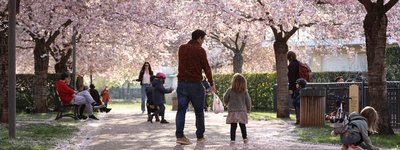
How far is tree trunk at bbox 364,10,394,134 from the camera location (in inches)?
548

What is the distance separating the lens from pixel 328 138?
532 inches

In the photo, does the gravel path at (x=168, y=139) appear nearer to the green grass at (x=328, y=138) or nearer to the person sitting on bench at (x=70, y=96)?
the green grass at (x=328, y=138)

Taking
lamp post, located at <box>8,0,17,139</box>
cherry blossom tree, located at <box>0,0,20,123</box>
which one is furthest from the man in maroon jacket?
lamp post, located at <box>8,0,17,139</box>

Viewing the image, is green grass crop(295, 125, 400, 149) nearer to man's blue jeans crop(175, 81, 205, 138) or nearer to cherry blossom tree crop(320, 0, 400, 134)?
cherry blossom tree crop(320, 0, 400, 134)

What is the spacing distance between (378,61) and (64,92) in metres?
9.45

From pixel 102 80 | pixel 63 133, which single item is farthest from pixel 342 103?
pixel 102 80

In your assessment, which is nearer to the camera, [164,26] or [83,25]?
[83,25]

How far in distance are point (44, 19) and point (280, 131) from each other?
37.7 ft

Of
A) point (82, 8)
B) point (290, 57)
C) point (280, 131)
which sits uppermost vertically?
point (82, 8)

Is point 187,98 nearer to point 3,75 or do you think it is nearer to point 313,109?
point 313,109

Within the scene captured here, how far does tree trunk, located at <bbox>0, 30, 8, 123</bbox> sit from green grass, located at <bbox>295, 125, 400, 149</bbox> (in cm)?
648

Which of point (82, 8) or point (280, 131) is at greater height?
point (82, 8)

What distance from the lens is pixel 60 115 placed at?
68.0 feet

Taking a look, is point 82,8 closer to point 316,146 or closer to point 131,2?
point 131,2
